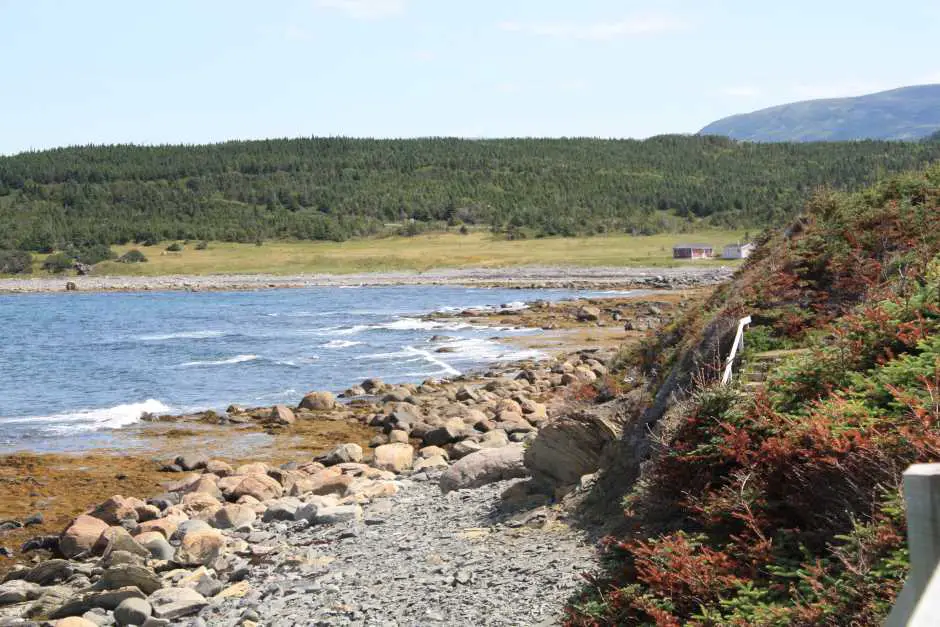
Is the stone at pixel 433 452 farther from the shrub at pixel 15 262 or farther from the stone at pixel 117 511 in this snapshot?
the shrub at pixel 15 262

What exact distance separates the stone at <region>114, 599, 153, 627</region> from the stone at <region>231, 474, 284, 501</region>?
Answer: 18.4 ft

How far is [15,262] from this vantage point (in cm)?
10694

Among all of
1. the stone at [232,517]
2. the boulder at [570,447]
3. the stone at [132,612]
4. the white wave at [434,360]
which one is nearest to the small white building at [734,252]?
the white wave at [434,360]

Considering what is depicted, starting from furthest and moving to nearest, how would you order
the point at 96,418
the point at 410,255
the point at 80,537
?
the point at 410,255 → the point at 96,418 → the point at 80,537

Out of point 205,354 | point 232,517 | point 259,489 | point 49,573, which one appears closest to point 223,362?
point 205,354

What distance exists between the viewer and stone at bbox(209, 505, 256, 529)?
14719 mm

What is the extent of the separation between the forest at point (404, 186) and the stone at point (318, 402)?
83930 mm

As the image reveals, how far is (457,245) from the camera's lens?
11050cm

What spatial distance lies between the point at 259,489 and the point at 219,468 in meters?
2.70

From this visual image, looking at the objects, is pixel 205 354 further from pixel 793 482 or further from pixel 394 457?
pixel 793 482

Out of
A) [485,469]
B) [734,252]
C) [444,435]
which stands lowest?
[734,252]

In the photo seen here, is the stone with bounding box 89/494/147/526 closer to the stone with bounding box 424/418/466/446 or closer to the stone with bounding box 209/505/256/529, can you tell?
the stone with bounding box 209/505/256/529

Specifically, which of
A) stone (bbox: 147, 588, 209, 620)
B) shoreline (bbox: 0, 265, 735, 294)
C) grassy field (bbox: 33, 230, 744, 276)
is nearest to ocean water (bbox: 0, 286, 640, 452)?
shoreline (bbox: 0, 265, 735, 294)

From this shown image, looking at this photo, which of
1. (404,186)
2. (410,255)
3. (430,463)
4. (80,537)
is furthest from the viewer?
(404,186)
